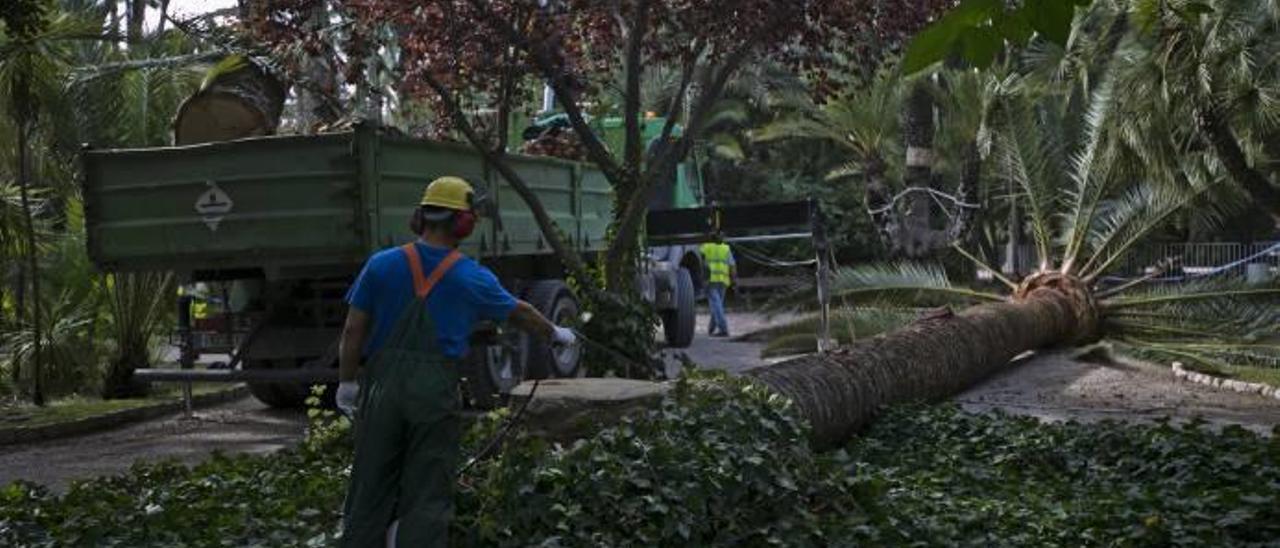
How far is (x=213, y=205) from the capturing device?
37.9 feet

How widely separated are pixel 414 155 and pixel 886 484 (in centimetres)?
551

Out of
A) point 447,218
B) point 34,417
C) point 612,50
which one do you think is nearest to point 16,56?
point 34,417

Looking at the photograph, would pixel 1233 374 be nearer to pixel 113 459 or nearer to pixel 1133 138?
pixel 1133 138

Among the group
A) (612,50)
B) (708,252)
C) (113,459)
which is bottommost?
(113,459)

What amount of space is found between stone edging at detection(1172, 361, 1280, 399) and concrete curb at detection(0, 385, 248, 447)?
30.3 ft

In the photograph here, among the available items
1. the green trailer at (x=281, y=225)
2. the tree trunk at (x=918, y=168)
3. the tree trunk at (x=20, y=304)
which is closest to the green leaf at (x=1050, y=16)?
the green trailer at (x=281, y=225)

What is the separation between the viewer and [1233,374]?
1416 cm

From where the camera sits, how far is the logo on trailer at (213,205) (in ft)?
37.7

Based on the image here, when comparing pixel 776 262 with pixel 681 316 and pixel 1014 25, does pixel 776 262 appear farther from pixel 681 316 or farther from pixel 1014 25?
pixel 1014 25

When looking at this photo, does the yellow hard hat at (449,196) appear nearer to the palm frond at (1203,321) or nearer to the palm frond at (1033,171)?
the palm frond at (1203,321)

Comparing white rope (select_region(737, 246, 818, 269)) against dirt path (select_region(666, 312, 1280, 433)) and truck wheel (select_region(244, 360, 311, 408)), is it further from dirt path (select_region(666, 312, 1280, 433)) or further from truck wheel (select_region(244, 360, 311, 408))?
truck wheel (select_region(244, 360, 311, 408))

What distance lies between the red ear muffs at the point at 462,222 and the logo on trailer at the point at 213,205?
6.23 metres

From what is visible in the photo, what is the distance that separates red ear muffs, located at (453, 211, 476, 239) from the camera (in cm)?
567

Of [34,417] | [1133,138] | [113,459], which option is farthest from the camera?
[1133,138]
